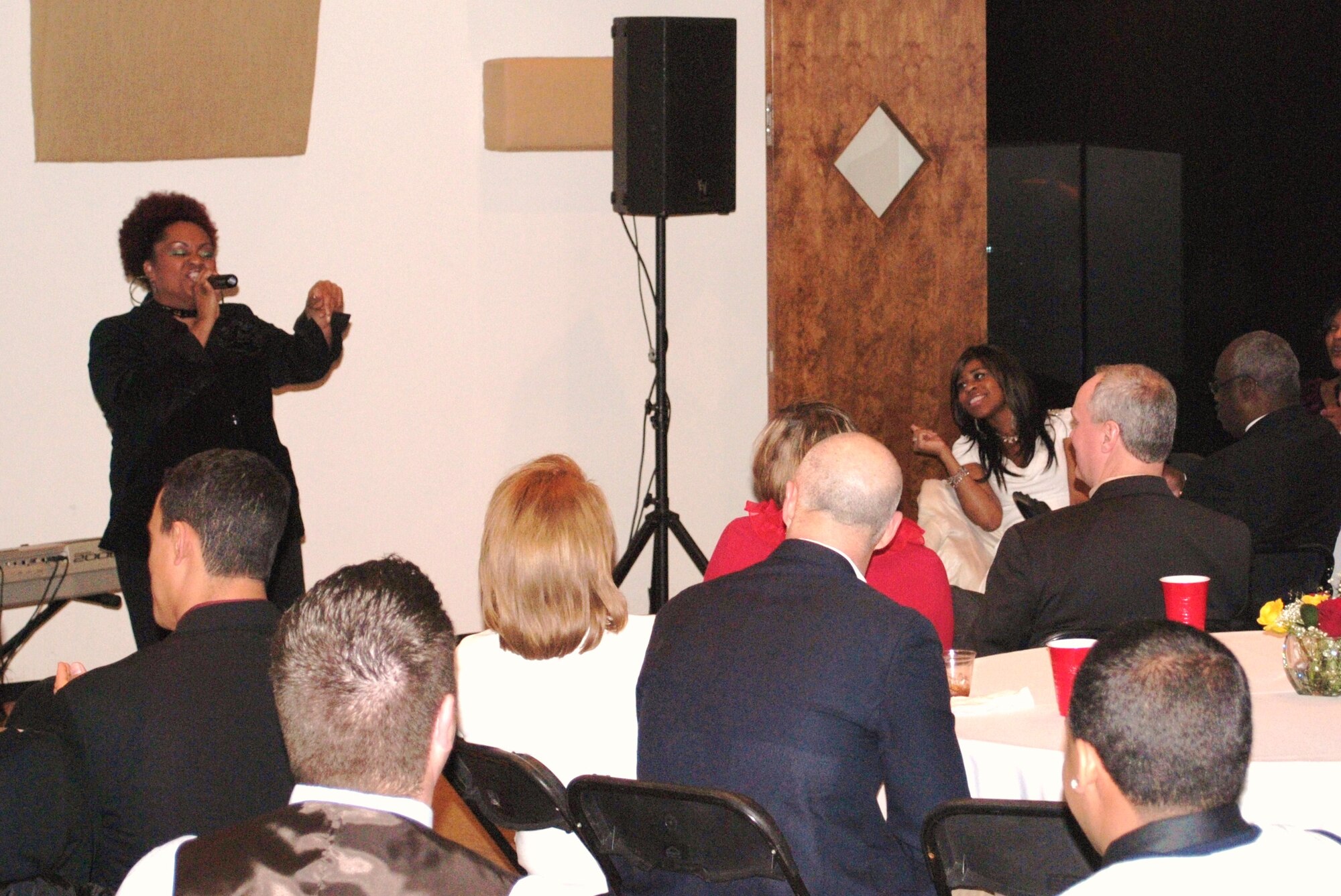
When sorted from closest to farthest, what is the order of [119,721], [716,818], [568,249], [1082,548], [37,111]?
[119,721], [716,818], [1082,548], [37,111], [568,249]

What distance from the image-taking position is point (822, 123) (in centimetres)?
571

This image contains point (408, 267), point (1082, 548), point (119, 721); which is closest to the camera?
point (119, 721)

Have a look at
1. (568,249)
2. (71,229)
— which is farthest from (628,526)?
(71,229)

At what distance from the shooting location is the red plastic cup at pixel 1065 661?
231cm

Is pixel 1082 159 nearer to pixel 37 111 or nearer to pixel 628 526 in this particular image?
pixel 628 526

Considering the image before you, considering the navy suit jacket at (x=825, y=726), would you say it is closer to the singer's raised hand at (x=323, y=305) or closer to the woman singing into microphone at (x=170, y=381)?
the woman singing into microphone at (x=170, y=381)

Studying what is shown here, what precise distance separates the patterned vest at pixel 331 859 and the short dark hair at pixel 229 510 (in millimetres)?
844

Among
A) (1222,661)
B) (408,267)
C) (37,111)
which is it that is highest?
(37,111)

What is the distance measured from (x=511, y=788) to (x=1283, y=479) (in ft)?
8.85

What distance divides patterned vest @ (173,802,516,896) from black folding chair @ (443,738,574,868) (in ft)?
2.81

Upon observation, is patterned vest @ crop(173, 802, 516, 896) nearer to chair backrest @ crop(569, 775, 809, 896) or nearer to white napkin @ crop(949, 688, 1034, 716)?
chair backrest @ crop(569, 775, 809, 896)

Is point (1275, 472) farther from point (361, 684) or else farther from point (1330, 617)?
point (361, 684)

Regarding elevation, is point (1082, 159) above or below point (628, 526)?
above

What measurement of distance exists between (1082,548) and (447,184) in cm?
316
